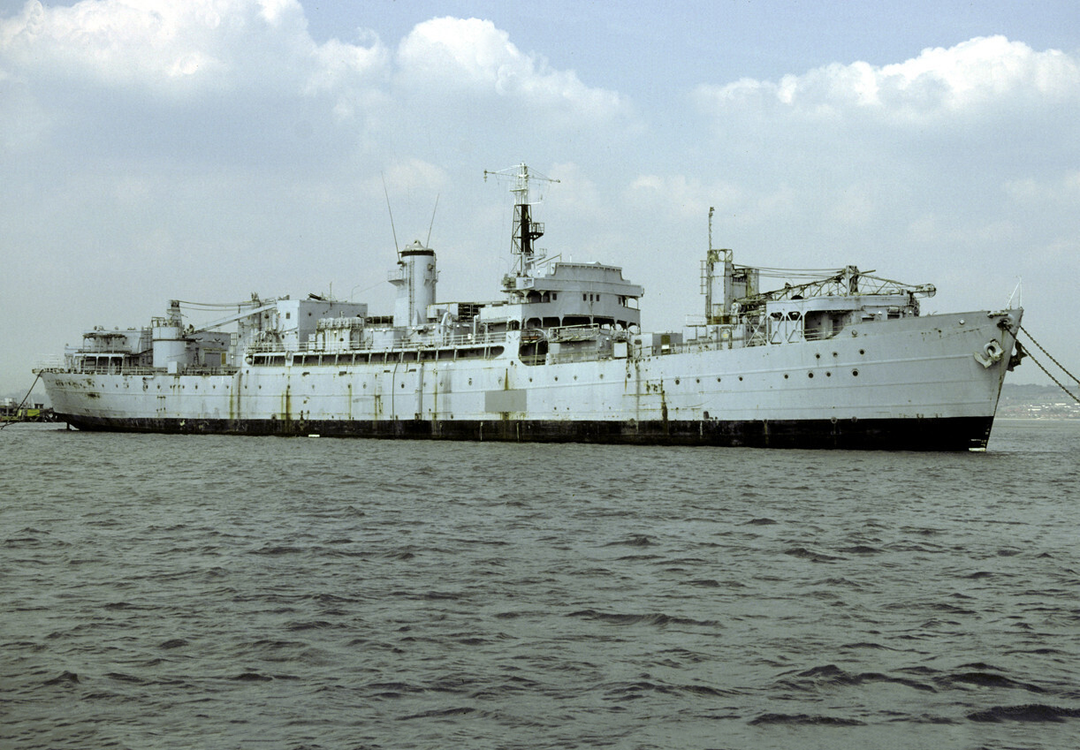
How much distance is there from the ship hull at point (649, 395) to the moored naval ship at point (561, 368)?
77 mm

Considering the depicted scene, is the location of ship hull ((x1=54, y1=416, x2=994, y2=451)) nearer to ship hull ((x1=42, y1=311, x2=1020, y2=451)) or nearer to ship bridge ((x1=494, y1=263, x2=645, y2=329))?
ship hull ((x1=42, y1=311, x2=1020, y2=451))

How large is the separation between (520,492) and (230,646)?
14.7 metres

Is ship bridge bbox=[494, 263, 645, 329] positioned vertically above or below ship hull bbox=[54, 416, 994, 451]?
above

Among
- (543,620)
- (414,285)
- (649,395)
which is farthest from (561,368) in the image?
(543,620)

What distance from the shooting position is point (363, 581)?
563 inches

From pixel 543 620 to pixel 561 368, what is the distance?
33009 mm

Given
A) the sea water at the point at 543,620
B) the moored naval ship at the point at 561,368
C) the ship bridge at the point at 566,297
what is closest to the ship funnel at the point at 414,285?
the moored naval ship at the point at 561,368

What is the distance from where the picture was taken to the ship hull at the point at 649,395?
34.4 m

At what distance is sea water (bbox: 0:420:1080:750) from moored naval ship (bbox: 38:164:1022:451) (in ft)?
34.7

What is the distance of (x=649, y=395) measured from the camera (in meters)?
41.6

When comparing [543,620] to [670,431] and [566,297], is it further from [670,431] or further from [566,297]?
[566,297]

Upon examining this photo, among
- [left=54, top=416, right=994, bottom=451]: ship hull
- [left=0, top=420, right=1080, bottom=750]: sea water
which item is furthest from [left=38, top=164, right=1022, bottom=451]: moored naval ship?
[left=0, top=420, right=1080, bottom=750]: sea water

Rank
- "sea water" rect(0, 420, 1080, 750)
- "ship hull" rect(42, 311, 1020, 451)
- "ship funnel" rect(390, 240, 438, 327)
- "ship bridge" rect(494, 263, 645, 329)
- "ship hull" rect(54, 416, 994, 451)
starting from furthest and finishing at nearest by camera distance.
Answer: "ship funnel" rect(390, 240, 438, 327)
"ship bridge" rect(494, 263, 645, 329)
"ship hull" rect(54, 416, 994, 451)
"ship hull" rect(42, 311, 1020, 451)
"sea water" rect(0, 420, 1080, 750)

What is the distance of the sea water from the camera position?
867 centimetres
